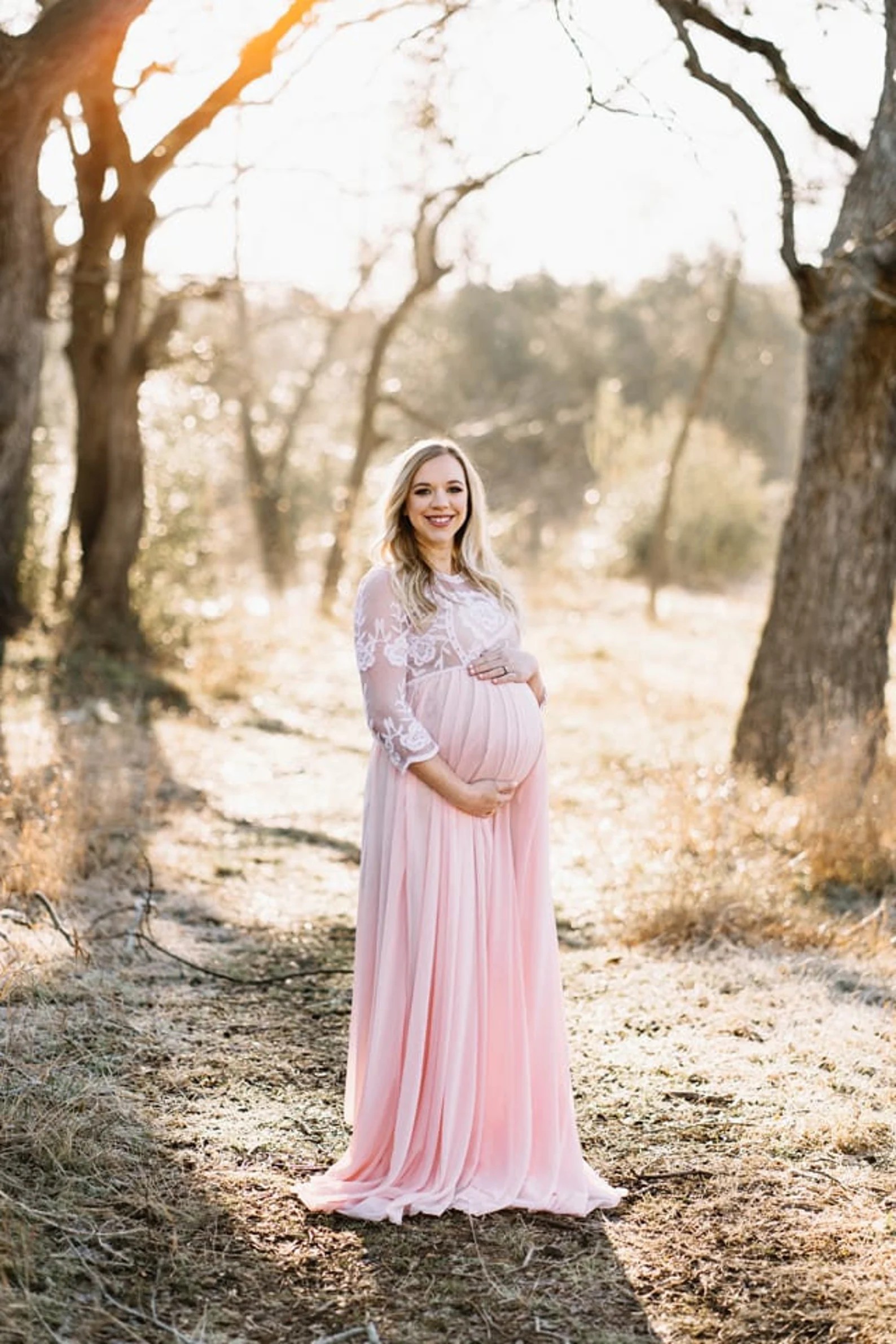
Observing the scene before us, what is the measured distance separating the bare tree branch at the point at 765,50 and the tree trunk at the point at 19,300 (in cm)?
334

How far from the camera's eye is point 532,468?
1529 inches

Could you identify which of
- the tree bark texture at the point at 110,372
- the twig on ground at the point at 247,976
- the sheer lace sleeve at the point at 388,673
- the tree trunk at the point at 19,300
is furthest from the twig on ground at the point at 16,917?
the tree bark texture at the point at 110,372

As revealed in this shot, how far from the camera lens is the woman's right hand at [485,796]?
3.90m

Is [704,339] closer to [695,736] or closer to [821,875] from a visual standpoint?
[695,736]

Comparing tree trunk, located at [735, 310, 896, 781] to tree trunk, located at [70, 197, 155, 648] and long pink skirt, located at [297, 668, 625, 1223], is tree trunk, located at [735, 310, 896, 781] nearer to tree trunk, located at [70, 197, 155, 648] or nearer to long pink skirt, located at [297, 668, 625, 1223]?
long pink skirt, located at [297, 668, 625, 1223]

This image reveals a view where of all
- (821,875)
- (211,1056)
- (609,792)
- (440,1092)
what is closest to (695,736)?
(609,792)

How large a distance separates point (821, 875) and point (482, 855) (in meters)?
4.25

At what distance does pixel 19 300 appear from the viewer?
8.64 metres

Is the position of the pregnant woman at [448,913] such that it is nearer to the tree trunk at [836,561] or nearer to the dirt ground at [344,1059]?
the dirt ground at [344,1059]

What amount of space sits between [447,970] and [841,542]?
628 cm

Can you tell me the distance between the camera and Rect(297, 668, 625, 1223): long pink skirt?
390 cm

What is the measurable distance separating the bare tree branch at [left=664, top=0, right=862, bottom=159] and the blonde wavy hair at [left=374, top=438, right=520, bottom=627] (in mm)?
3773

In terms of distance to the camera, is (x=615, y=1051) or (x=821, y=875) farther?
(x=821, y=875)

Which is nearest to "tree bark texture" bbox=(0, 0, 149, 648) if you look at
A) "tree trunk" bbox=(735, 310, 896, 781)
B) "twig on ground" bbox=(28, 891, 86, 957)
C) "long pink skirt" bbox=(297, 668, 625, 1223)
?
Result: "twig on ground" bbox=(28, 891, 86, 957)
